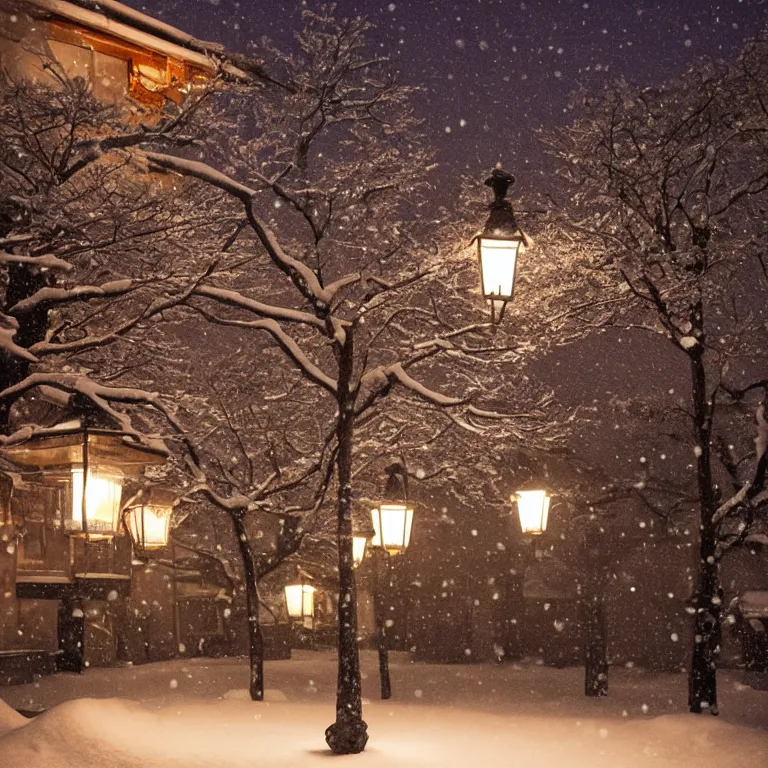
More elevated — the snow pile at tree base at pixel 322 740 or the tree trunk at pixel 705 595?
the tree trunk at pixel 705 595

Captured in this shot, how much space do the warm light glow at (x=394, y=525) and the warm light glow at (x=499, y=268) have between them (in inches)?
273

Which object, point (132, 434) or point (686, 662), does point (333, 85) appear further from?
point (686, 662)

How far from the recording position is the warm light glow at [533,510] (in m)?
14.9

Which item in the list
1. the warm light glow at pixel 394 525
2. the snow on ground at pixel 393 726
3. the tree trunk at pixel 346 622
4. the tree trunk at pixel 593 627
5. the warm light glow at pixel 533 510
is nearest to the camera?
the snow on ground at pixel 393 726

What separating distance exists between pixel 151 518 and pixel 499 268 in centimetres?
758

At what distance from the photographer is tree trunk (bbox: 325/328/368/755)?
1193 cm

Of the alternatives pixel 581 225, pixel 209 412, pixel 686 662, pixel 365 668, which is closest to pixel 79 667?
pixel 365 668

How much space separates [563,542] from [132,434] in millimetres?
32068

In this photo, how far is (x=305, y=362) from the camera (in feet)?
42.5

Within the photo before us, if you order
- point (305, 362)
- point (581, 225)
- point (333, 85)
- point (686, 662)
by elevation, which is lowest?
point (686, 662)

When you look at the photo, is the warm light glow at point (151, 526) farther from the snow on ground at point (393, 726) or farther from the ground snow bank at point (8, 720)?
the ground snow bank at point (8, 720)

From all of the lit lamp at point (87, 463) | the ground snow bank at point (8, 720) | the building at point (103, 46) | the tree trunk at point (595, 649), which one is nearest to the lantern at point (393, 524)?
the ground snow bank at point (8, 720)

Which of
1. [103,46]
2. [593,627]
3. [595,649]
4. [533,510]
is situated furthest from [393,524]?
[103,46]

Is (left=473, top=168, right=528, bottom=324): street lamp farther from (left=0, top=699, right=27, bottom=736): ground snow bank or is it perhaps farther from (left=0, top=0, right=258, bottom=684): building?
(left=0, top=699, right=27, bottom=736): ground snow bank
